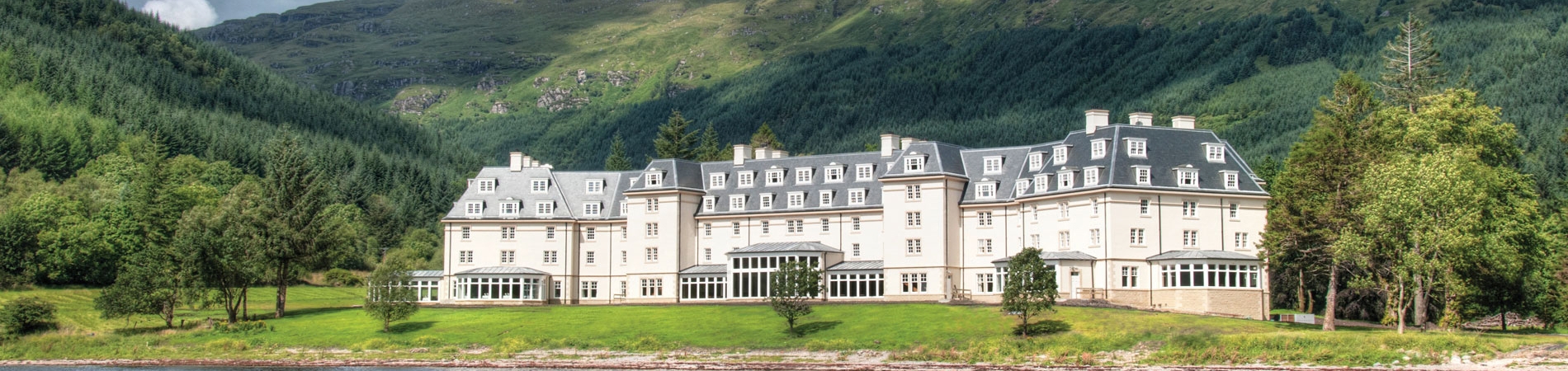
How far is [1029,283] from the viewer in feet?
202

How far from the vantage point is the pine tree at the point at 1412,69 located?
239ft

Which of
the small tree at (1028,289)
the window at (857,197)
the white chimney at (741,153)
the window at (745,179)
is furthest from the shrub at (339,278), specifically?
the small tree at (1028,289)

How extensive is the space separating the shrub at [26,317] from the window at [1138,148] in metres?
54.6

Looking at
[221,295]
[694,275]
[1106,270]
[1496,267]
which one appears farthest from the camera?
[694,275]

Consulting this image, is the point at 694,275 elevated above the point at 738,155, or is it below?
below

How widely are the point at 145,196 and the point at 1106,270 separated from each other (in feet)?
224

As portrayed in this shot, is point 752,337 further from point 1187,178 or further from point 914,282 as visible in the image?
point 1187,178

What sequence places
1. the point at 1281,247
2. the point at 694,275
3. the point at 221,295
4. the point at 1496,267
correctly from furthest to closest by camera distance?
the point at 694,275 → the point at 221,295 → the point at 1281,247 → the point at 1496,267

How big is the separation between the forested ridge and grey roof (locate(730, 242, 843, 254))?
22676 millimetres

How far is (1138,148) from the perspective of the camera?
7394cm

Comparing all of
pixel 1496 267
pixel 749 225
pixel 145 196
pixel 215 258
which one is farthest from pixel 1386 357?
pixel 145 196

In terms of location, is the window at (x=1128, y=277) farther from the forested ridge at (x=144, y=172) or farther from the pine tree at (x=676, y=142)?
the pine tree at (x=676, y=142)

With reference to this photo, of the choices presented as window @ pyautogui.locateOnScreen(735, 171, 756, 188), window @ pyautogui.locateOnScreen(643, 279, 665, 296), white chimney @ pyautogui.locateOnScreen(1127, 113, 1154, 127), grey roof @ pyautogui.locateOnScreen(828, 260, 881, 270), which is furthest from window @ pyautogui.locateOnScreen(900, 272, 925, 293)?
window @ pyautogui.locateOnScreen(643, 279, 665, 296)

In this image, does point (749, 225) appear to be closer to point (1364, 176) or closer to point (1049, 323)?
point (1049, 323)
